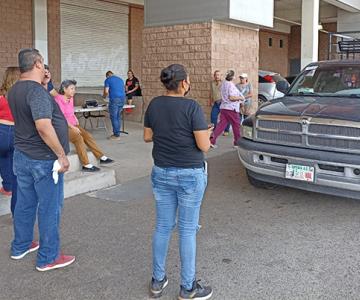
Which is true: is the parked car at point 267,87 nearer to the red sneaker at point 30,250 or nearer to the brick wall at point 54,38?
the brick wall at point 54,38

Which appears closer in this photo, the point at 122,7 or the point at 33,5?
the point at 33,5

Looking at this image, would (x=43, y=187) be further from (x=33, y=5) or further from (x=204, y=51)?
(x=33, y=5)

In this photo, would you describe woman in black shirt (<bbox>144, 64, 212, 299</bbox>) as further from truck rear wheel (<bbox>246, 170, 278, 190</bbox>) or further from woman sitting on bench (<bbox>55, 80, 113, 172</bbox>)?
woman sitting on bench (<bbox>55, 80, 113, 172</bbox>)

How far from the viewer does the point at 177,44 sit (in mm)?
12453

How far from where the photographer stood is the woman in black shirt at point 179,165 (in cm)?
321

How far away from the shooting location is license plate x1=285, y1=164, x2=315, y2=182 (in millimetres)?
5262

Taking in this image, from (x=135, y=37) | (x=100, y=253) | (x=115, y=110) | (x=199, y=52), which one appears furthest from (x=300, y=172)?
(x=135, y=37)

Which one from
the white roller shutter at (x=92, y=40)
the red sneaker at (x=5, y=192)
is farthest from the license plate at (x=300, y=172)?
the white roller shutter at (x=92, y=40)

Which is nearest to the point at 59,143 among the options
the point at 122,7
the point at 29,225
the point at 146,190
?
the point at 29,225

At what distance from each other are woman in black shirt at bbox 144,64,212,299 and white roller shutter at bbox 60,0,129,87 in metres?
14.1

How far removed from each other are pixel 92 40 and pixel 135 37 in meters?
2.26

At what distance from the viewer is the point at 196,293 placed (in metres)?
3.38

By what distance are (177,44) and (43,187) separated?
928cm

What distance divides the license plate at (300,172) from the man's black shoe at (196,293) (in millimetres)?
2297
